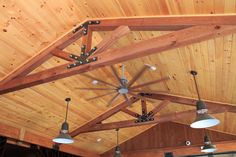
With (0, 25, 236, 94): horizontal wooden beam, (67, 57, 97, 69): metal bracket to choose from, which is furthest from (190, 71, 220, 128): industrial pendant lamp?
(67, 57, 97, 69): metal bracket

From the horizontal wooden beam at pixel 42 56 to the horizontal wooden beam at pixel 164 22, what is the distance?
1.18 ft

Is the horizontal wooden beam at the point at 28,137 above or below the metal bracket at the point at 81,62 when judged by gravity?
below

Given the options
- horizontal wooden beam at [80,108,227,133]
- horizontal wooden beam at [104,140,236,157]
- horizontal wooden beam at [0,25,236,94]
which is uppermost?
horizontal wooden beam at [0,25,236,94]

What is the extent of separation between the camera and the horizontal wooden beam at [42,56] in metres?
3.50

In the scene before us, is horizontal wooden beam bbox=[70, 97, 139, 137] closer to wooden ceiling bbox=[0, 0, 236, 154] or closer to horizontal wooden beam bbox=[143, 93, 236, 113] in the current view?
wooden ceiling bbox=[0, 0, 236, 154]

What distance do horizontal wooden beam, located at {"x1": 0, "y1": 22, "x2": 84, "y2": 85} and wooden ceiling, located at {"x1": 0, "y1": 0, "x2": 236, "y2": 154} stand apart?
66 mm

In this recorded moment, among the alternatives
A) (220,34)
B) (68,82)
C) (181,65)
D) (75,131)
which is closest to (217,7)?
(220,34)

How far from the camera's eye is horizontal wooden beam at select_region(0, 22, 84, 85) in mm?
3504

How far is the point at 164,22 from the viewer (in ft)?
9.38

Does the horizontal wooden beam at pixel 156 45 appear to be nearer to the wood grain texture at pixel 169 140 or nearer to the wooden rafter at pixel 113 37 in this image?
the wooden rafter at pixel 113 37

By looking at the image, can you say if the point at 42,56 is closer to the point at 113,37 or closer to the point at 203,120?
the point at 113,37

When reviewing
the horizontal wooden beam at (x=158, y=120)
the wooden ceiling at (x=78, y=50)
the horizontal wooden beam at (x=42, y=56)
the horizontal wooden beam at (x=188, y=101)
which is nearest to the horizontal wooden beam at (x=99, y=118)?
the horizontal wooden beam at (x=158, y=120)

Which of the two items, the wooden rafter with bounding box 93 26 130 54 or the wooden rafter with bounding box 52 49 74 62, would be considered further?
the wooden rafter with bounding box 52 49 74 62

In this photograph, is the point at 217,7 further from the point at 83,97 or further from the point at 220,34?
the point at 83,97
